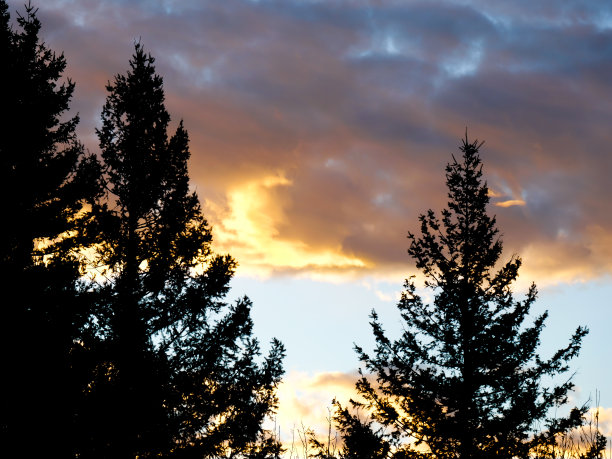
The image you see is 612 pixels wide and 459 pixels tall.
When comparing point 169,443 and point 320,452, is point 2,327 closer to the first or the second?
point 169,443

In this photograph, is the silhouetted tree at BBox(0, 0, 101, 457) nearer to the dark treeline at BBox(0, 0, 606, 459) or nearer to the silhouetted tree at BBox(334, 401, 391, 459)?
the dark treeline at BBox(0, 0, 606, 459)

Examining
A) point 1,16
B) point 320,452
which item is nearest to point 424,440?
point 320,452

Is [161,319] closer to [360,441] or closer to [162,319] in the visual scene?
[162,319]

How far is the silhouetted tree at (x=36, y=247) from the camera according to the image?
1166 cm

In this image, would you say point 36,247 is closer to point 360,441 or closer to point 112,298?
point 112,298

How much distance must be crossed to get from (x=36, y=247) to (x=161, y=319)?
405cm

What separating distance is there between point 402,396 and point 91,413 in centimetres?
883

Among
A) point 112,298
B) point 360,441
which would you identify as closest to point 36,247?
point 112,298

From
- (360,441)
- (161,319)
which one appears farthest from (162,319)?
(360,441)

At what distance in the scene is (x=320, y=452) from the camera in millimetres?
16656

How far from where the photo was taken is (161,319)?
55.5 feet

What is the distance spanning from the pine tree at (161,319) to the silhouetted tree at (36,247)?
5.06 feet

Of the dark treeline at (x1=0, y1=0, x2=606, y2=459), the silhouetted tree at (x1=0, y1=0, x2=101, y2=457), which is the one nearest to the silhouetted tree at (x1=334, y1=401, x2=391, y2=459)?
the dark treeline at (x1=0, y1=0, x2=606, y2=459)

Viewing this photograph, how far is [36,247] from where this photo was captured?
14562 mm
